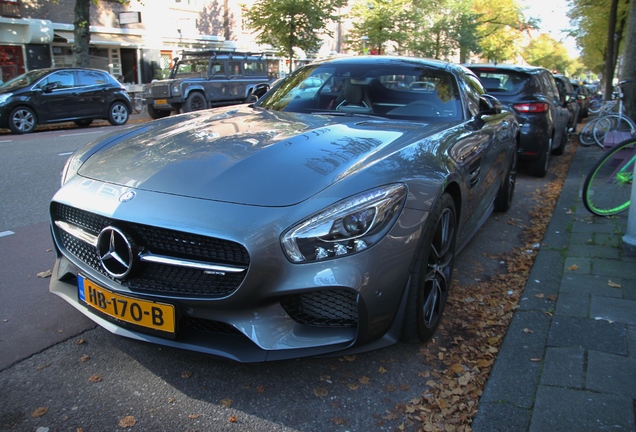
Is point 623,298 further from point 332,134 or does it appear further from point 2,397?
point 2,397

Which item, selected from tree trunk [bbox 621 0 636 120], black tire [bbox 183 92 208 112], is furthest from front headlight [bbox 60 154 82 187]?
black tire [bbox 183 92 208 112]

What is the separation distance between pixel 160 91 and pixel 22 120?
4.68 m

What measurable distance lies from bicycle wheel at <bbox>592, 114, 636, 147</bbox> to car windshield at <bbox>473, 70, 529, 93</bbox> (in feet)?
8.00

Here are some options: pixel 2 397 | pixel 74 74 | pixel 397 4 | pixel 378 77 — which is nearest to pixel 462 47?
pixel 397 4

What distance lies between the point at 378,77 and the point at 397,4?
101ft

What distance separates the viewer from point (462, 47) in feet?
127

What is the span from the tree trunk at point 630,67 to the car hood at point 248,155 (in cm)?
729

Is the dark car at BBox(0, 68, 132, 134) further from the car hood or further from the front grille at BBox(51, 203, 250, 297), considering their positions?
→ the front grille at BBox(51, 203, 250, 297)

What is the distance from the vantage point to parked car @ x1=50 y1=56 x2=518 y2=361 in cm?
218

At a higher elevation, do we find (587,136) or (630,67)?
(630,67)

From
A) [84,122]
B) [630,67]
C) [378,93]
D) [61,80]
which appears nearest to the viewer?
[378,93]

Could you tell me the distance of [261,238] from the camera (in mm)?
2148

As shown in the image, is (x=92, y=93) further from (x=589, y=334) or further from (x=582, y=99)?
(x=582, y=99)

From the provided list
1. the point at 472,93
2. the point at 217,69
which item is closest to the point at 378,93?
the point at 472,93
